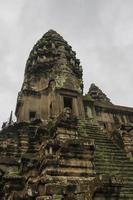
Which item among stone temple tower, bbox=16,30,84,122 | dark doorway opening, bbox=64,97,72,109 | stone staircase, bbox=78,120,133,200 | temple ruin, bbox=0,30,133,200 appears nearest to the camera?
temple ruin, bbox=0,30,133,200

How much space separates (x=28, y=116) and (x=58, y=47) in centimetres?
1069

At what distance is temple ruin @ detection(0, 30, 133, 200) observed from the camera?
7.15 metres

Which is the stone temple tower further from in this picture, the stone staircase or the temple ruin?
the stone staircase

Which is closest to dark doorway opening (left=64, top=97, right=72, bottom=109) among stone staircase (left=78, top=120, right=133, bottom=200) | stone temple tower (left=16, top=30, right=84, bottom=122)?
stone temple tower (left=16, top=30, right=84, bottom=122)

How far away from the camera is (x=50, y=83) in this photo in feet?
79.6

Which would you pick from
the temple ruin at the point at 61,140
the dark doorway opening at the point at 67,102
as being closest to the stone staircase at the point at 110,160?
the temple ruin at the point at 61,140

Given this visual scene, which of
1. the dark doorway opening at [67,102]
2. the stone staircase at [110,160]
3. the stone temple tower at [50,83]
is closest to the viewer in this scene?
the stone staircase at [110,160]

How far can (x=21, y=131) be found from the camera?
17719mm

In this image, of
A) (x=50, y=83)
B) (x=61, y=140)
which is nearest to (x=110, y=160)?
(x=61, y=140)

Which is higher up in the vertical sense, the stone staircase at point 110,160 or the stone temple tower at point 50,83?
the stone temple tower at point 50,83

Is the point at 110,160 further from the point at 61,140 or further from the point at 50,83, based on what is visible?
the point at 50,83

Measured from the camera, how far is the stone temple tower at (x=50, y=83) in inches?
859

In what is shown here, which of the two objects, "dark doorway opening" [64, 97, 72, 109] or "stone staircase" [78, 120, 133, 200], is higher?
"dark doorway opening" [64, 97, 72, 109]

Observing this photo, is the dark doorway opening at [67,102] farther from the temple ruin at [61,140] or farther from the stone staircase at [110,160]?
the stone staircase at [110,160]
